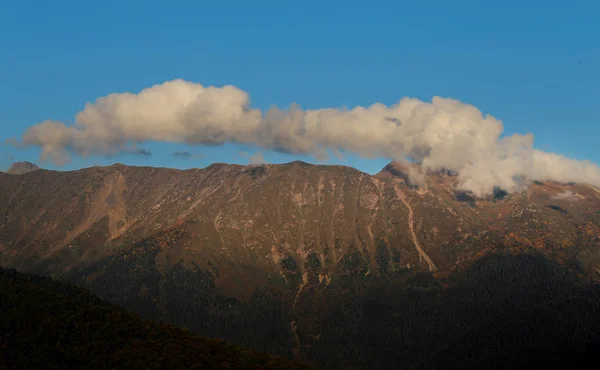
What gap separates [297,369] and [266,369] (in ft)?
35.6

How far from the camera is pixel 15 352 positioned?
175500 mm

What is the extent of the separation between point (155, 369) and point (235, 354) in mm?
32897

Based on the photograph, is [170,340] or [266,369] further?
[170,340]

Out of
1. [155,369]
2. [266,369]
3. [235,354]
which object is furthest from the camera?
[235,354]

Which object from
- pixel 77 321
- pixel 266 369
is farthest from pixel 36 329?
pixel 266 369

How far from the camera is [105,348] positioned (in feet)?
599

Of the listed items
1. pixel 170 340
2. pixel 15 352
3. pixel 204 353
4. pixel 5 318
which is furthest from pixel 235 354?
pixel 5 318

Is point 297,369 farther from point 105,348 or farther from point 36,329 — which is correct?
point 36,329

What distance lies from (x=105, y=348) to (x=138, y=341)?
36.0ft

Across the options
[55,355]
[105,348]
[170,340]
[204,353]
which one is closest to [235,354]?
[204,353]

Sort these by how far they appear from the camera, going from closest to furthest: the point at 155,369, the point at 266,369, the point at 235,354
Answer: the point at 155,369, the point at 266,369, the point at 235,354

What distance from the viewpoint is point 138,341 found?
18838 centimetres

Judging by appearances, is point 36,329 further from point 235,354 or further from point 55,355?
point 235,354

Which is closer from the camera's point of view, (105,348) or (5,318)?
(105,348)
